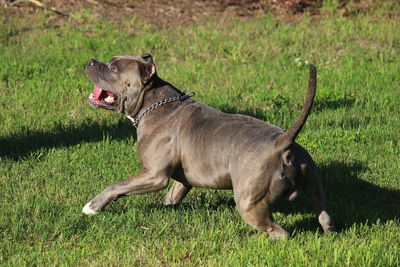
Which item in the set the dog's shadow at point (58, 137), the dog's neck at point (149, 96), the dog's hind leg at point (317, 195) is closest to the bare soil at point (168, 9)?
the dog's shadow at point (58, 137)

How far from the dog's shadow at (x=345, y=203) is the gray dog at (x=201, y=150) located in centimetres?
50

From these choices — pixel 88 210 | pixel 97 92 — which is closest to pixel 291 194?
pixel 88 210

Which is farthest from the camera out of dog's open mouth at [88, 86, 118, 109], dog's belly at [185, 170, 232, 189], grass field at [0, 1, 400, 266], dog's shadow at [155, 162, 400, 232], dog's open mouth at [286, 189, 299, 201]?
dog's open mouth at [88, 86, 118, 109]

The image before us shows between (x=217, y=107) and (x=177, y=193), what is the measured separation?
3.23 m

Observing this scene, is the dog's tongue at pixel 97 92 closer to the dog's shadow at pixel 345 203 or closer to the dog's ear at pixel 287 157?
the dog's shadow at pixel 345 203

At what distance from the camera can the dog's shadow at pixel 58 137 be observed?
29.1ft

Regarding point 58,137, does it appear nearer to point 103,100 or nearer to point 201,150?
point 103,100

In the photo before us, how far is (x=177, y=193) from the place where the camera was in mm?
7324

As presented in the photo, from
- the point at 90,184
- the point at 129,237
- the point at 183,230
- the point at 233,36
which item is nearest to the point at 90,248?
the point at 129,237

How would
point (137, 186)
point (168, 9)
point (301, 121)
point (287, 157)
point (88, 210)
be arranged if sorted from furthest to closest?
point (168, 9) < point (88, 210) < point (137, 186) < point (287, 157) < point (301, 121)

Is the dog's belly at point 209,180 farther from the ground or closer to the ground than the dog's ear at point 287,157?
closer to the ground

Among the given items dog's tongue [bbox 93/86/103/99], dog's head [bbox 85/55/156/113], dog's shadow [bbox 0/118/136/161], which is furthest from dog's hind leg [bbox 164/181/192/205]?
dog's shadow [bbox 0/118/136/161]

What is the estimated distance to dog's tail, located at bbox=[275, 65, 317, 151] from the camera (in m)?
5.63

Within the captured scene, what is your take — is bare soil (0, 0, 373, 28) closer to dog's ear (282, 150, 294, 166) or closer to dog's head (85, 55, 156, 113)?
dog's head (85, 55, 156, 113)
